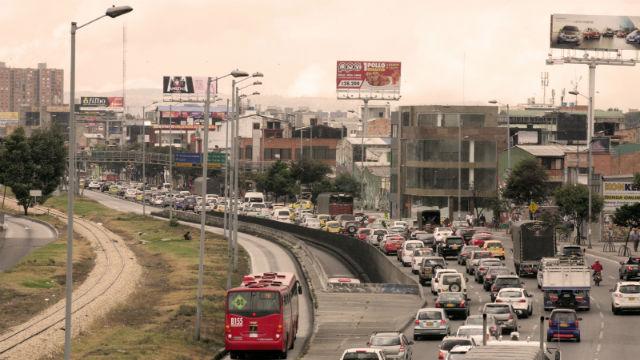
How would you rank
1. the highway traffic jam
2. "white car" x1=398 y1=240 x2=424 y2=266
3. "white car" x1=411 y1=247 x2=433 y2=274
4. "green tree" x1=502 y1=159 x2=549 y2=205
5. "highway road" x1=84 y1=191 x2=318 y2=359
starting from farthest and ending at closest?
"green tree" x1=502 y1=159 x2=549 y2=205 → "white car" x1=398 y1=240 x2=424 y2=266 → "white car" x1=411 y1=247 x2=433 y2=274 → "highway road" x1=84 y1=191 x2=318 y2=359 → the highway traffic jam

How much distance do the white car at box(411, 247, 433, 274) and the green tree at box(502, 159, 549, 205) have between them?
43.5 metres

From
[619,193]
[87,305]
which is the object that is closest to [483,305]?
[87,305]

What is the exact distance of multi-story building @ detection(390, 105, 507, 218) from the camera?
513 ft

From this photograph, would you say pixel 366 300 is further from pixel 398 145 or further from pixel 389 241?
pixel 398 145

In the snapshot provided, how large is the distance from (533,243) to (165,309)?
24.3 meters

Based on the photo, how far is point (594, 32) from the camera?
15412cm

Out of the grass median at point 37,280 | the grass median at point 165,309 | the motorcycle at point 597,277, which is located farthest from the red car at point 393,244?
the motorcycle at point 597,277

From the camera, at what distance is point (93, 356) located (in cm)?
4391

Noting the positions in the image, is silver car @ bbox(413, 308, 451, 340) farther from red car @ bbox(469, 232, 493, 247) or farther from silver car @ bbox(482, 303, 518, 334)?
red car @ bbox(469, 232, 493, 247)

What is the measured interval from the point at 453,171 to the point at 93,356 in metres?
116

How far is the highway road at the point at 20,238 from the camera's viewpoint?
301 feet

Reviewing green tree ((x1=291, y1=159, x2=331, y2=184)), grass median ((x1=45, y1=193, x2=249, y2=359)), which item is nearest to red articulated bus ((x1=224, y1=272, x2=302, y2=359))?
grass median ((x1=45, y1=193, x2=249, y2=359))

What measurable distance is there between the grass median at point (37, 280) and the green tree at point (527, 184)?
44500 mm

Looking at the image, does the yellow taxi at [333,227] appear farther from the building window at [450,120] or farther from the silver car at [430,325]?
the silver car at [430,325]
